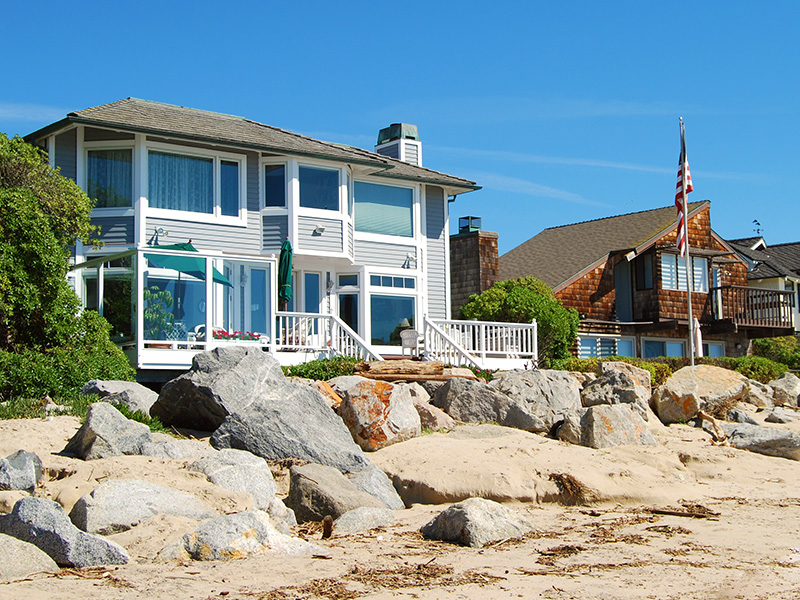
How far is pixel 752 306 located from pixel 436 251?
16.1 m

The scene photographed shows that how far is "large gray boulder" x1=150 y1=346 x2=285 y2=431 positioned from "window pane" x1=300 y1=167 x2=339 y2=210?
10.6 meters

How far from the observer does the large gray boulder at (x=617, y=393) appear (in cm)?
1720

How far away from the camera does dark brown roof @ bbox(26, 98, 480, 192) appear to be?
2108cm

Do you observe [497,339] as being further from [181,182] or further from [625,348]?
[625,348]

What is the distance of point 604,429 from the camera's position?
1417 centimetres

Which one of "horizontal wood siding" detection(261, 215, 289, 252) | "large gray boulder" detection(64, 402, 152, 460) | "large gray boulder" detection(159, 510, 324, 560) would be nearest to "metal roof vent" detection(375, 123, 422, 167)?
"horizontal wood siding" detection(261, 215, 289, 252)

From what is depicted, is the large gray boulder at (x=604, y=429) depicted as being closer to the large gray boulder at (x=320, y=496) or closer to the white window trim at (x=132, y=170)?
the large gray boulder at (x=320, y=496)

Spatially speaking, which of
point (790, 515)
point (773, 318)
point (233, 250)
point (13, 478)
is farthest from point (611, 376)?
point (773, 318)

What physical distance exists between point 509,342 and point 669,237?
14.8 m

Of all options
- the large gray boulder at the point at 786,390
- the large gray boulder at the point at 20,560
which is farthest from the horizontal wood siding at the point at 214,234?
the large gray boulder at the point at 20,560

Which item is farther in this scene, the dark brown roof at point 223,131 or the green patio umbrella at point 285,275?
→ the dark brown roof at point 223,131

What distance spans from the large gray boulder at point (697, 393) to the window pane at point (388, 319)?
732cm

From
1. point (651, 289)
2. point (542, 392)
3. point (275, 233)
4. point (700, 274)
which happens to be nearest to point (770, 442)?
point (542, 392)

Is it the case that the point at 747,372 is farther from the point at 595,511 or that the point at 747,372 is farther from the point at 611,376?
the point at 595,511
